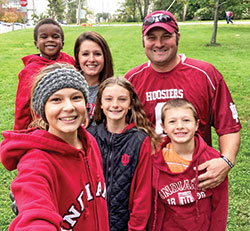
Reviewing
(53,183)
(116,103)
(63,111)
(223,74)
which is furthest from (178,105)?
(223,74)

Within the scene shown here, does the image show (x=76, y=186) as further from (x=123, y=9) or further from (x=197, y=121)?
(x=123, y=9)

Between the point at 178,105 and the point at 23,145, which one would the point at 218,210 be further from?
the point at 23,145

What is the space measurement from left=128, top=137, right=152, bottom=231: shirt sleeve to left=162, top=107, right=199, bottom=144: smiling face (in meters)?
0.24

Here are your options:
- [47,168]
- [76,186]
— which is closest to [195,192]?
[76,186]

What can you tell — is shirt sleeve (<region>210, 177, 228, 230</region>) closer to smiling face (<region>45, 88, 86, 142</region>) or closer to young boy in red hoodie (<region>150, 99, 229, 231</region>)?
young boy in red hoodie (<region>150, 99, 229, 231</region>)

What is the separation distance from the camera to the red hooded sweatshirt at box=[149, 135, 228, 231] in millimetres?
2184

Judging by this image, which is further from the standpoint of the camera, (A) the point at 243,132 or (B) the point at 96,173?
(A) the point at 243,132

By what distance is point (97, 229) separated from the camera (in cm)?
172

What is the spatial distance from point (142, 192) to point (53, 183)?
1008 millimetres

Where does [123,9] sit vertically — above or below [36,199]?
above

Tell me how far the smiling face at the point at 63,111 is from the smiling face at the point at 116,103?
817 millimetres

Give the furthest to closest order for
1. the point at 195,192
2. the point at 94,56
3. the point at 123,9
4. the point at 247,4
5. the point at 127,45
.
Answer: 1. the point at 123,9
2. the point at 127,45
3. the point at 247,4
4. the point at 94,56
5. the point at 195,192

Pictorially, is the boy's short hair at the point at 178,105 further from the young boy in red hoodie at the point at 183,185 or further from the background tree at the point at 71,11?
the background tree at the point at 71,11

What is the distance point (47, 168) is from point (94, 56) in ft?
5.61
